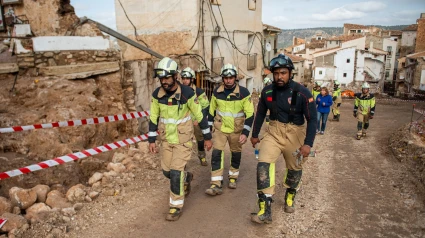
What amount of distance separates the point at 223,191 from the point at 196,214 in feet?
3.23

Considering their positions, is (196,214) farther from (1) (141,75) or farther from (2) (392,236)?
(1) (141,75)

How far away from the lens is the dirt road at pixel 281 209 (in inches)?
172

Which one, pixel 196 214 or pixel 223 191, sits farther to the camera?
pixel 223 191

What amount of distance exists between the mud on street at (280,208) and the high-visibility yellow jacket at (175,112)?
1.20m

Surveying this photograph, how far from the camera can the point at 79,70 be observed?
25.4ft

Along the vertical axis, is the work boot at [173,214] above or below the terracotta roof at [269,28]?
below

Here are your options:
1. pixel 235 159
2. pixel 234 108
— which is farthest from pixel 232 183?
pixel 234 108

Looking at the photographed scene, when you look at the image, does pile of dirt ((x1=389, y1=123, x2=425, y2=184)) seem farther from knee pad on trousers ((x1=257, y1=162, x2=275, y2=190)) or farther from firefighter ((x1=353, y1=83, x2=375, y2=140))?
knee pad on trousers ((x1=257, y1=162, x2=275, y2=190))

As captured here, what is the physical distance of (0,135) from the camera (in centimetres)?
625

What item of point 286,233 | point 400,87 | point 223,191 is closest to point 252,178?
point 223,191

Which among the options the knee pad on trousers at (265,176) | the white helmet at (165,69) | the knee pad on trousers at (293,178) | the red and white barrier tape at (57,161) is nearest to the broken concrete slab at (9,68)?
the red and white barrier tape at (57,161)

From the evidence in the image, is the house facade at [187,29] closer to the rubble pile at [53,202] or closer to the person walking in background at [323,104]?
the person walking in background at [323,104]

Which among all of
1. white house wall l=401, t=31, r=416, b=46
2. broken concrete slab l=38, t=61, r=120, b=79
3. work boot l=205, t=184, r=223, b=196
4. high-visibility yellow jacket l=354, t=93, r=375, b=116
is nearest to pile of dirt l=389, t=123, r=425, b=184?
high-visibility yellow jacket l=354, t=93, r=375, b=116

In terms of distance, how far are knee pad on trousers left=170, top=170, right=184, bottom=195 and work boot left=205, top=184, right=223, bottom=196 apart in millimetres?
905
